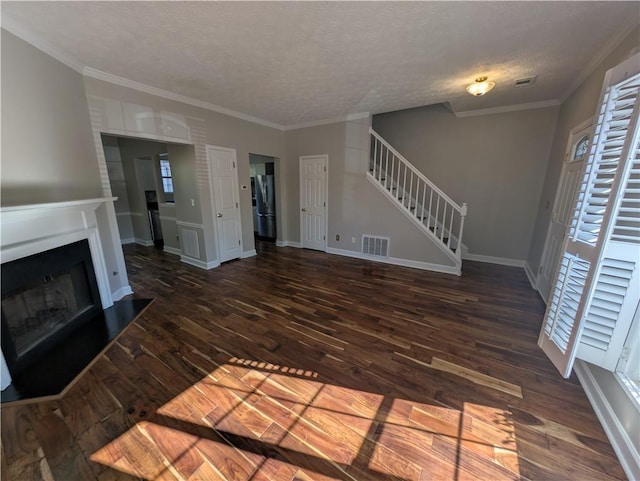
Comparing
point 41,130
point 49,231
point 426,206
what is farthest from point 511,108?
point 49,231

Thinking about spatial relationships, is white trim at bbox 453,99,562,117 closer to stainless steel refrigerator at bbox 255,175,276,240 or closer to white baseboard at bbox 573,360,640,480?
white baseboard at bbox 573,360,640,480

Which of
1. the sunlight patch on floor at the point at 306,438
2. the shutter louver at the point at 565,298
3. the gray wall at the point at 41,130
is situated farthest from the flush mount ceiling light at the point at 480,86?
the gray wall at the point at 41,130

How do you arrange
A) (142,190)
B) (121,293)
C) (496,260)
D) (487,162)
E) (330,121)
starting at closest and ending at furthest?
(121,293) → (487,162) → (496,260) → (330,121) → (142,190)

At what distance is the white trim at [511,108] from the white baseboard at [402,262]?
2.91 m

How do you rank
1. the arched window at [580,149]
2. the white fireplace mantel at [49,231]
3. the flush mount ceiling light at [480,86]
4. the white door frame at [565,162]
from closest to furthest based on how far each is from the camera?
the white fireplace mantel at [49,231] → the white door frame at [565,162] → the arched window at [580,149] → the flush mount ceiling light at [480,86]

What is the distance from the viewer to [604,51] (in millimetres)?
2299

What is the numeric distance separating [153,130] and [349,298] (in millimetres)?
3590

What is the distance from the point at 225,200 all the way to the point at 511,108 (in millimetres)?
5343

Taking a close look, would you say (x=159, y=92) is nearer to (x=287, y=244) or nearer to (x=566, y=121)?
(x=287, y=244)

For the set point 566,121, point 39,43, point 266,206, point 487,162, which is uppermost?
point 39,43

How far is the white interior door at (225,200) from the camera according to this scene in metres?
4.18

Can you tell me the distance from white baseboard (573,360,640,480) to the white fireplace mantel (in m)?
4.06

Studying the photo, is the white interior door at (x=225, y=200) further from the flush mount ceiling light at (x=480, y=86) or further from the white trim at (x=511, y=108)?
the white trim at (x=511, y=108)

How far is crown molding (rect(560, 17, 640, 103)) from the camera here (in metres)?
1.93
